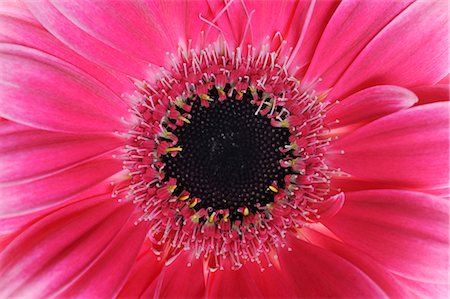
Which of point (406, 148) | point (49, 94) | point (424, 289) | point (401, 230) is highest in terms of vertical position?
point (49, 94)

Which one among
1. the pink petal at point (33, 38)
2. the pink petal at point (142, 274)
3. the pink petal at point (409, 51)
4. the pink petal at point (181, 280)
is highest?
the pink petal at point (33, 38)

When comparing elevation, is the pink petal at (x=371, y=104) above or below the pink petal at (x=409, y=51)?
below

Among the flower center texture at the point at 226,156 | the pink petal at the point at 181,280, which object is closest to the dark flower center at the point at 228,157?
the flower center texture at the point at 226,156

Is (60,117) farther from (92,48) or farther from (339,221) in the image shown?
(339,221)

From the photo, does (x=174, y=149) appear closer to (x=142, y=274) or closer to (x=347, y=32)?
(x=142, y=274)

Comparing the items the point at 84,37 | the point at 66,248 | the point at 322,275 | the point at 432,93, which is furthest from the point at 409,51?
the point at 66,248

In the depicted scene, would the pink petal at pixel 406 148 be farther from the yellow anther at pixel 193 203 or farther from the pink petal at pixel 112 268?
the pink petal at pixel 112 268
